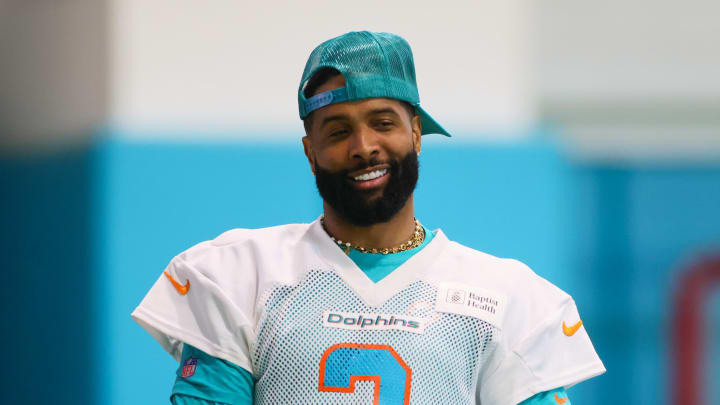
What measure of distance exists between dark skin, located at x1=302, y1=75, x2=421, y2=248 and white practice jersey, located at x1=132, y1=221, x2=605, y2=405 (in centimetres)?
11

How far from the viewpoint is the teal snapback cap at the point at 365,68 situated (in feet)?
6.25

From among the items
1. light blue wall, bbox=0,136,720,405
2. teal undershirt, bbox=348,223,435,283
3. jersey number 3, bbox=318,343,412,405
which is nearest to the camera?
jersey number 3, bbox=318,343,412,405

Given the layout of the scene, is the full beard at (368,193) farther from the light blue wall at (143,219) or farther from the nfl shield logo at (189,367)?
the light blue wall at (143,219)

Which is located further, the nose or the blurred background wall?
the blurred background wall

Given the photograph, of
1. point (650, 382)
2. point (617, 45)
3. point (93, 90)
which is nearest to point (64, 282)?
point (93, 90)

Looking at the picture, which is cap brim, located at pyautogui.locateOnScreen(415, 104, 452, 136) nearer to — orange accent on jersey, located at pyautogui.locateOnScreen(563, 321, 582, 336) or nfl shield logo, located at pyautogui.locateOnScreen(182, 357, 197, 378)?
orange accent on jersey, located at pyautogui.locateOnScreen(563, 321, 582, 336)

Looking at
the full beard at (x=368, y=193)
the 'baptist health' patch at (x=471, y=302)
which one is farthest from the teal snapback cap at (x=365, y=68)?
the 'baptist health' patch at (x=471, y=302)

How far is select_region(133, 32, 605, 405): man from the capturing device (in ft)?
6.05

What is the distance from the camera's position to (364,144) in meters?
1.88

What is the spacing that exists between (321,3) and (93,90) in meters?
0.71

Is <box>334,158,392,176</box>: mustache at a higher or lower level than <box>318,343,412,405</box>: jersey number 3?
higher

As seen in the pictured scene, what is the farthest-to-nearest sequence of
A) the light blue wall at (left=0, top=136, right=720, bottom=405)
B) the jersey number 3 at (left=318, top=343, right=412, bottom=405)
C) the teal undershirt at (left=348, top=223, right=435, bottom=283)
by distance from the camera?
the light blue wall at (left=0, top=136, right=720, bottom=405), the teal undershirt at (left=348, top=223, right=435, bottom=283), the jersey number 3 at (left=318, top=343, right=412, bottom=405)

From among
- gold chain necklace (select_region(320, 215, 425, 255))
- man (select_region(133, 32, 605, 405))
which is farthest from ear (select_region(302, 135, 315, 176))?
gold chain necklace (select_region(320, 215, 425, 255))

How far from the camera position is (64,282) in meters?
3.60
